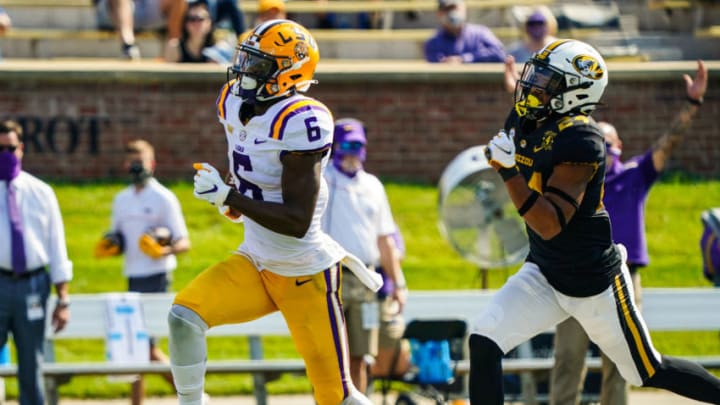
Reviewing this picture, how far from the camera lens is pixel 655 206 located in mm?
12695

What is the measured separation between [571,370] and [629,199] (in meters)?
1.15

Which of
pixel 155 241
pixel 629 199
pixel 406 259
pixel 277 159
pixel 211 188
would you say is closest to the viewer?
pixel 211 188

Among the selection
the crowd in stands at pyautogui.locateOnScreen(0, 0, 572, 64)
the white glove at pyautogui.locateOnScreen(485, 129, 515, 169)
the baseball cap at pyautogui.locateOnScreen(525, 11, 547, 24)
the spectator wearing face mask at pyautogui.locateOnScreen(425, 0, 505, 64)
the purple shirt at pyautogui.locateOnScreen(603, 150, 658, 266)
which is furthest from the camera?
the spectator wearing face mask at pyautogui.locateOnScreen(425, 0, 505, 64)

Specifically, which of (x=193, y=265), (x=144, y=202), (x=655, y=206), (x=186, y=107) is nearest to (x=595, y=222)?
(x=144, y=202)

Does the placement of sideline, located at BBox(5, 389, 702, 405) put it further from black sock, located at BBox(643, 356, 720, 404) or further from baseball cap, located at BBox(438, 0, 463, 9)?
baseball cap, located at BBox(438, 0, 463, 9)

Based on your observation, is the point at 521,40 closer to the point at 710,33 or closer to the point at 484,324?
the point at 710,33

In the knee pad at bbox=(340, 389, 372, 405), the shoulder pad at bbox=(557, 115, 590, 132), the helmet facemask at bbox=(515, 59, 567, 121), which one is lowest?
the knee pad at bbox=(340, 389, 372, 405)

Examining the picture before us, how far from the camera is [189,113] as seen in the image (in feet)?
43.1

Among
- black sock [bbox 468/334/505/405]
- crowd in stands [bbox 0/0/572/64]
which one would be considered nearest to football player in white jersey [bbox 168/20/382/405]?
black sock [bbox 468/334/505/405]

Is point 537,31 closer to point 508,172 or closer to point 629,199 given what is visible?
point 629,199

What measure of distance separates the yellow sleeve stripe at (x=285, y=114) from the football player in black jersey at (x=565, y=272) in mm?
909

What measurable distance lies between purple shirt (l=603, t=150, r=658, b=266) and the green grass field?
7.58 ft

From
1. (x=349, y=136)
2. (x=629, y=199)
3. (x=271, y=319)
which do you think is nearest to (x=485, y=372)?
(x=629, y=199)

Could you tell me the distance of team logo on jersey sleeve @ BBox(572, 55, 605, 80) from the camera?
6648 millimetres
